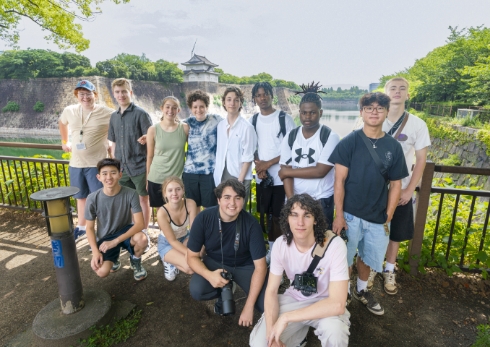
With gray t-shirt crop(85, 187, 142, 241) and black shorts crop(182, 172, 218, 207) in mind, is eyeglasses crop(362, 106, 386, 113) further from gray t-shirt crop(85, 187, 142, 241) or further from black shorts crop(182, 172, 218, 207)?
gray t-shirt crop(85, 187, 142, 241)

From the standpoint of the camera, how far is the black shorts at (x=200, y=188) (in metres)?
3.09

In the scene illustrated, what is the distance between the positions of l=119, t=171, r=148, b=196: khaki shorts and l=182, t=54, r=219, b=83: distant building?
1708 inches

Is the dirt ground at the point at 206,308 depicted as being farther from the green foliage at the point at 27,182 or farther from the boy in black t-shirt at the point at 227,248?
the green foliage at the point at 27,182

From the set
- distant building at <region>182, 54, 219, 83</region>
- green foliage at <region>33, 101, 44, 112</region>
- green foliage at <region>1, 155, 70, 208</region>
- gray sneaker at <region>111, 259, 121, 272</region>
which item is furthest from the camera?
distant building at <region>182, 54, 219, 83</region>

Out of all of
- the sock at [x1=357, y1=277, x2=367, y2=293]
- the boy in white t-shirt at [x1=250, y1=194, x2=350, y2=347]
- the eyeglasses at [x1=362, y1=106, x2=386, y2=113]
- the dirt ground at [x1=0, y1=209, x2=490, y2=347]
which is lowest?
the dirt ground at [x1=0, y1=209, x2=490, y2=347]

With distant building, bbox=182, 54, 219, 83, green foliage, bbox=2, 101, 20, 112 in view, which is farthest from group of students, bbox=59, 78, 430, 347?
distant building, bbox=182, 54, 219, 83

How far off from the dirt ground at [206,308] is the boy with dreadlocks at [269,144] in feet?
3.24

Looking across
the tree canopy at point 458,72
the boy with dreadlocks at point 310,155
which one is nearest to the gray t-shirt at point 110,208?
the boy with dreadlocks at point 310,155

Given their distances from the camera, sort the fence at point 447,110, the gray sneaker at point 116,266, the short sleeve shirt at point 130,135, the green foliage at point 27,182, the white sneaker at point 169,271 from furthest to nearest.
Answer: the fence at point 447,110 < the green foliage at point 27,182 < the short sleeve shirt at point 130,135 < the gray sneaker at point 116,266 < the white sneaker at point 169,271

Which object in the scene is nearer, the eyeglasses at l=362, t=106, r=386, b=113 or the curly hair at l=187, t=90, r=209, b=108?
the eyeglasses at l=362, t=106, r=386, b=113

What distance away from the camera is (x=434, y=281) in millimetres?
2949

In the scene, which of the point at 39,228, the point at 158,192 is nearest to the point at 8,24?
the point at 39,228

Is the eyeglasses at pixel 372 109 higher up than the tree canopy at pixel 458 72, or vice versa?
the tree canopy at pixel 458 72

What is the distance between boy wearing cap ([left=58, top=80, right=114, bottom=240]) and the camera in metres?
3.50
